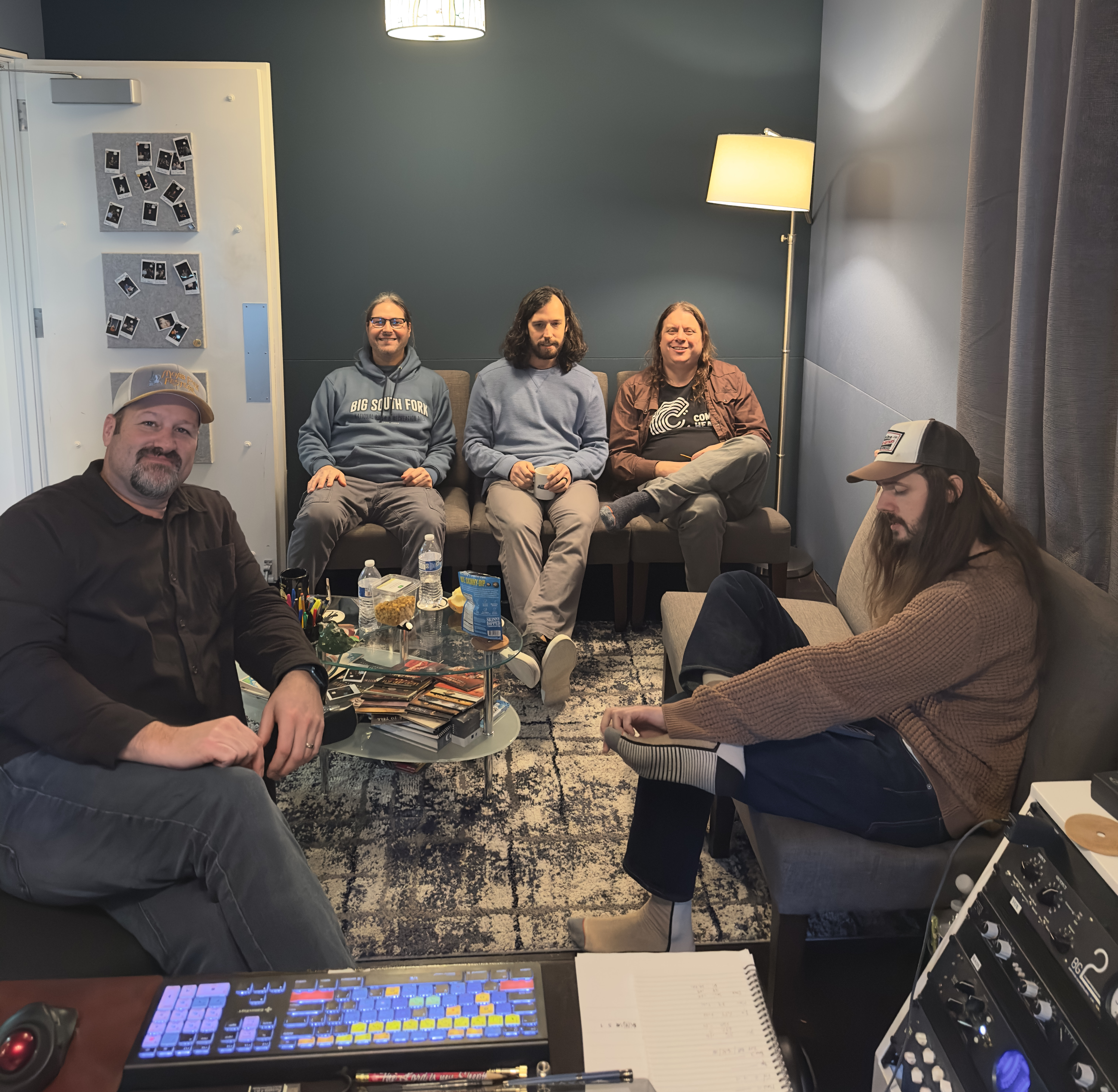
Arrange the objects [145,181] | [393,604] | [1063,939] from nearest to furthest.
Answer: [1063,939] < [393,604] < [145,181]

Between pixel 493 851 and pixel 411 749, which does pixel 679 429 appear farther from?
pixel 493 851

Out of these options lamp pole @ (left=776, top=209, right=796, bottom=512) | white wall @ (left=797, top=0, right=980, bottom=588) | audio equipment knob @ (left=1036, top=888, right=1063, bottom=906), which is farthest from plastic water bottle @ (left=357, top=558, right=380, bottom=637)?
lamp pole @ (left=776, top=209, right=796, bottom=512)

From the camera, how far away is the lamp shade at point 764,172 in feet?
13.0

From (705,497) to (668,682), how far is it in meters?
1.08

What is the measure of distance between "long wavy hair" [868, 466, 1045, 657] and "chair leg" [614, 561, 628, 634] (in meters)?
1.90

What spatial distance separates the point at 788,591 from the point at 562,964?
3236 millimetres

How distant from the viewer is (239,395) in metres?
4.02

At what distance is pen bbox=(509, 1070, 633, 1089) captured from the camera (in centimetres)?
84

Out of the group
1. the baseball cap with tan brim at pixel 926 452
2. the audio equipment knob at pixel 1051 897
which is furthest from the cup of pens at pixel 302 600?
the audio equipment knob at pixel 1051 897

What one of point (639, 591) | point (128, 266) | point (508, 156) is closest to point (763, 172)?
point (508, 156)

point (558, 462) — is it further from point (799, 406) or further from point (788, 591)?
point (799, 406)

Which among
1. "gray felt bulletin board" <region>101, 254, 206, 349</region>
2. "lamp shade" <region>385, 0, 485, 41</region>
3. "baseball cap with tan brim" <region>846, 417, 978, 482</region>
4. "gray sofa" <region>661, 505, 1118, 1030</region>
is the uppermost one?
"lamp shade" <region>385, 0, 485, 41</region>

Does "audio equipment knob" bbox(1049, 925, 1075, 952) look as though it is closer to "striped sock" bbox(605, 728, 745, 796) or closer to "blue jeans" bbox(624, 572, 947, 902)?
"blue jeans" bbox(624, 572, 947, 902)

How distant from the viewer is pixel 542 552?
144 inches
